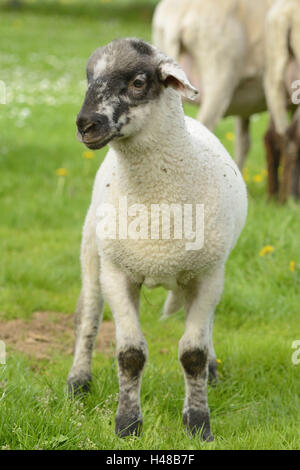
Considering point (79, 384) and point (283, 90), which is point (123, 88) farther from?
point (283, 90)

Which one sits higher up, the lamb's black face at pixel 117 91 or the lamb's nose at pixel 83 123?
the lamb's black face at pixel 117 91

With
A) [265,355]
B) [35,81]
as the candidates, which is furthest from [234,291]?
[35,81]

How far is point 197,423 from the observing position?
10.6ft

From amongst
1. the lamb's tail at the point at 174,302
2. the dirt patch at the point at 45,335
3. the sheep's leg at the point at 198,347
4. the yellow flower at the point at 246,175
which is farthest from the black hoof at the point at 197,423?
the yellow flower at the point at 246,175

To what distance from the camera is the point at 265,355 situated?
161 inches

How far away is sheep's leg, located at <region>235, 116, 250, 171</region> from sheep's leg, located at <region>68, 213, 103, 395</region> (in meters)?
4.19

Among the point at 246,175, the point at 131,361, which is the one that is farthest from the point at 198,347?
the point at 246,175

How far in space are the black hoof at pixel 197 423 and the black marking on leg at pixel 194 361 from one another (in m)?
0.17

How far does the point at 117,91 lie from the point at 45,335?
2282 mm

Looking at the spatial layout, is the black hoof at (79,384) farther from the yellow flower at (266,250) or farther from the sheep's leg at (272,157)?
the sheep's leg at (272,157)

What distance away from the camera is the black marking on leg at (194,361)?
3254 millimetres

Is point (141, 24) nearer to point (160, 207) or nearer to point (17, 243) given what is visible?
point (17, 243)

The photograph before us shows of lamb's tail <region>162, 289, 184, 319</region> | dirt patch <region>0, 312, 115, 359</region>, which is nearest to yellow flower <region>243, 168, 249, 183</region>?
dirt patch <region>0, 312, 115, 359</region>

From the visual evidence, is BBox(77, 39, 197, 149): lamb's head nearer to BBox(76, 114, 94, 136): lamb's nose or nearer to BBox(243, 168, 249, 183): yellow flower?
BBox(76, 114, 94, 136): lamb's nose
